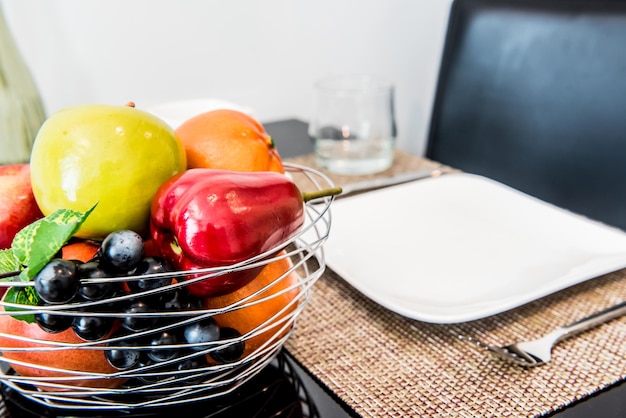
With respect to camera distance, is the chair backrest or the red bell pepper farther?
the chair backrest

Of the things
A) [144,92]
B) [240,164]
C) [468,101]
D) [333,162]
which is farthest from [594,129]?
[144,92]

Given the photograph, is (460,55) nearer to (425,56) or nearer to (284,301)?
(425,56)

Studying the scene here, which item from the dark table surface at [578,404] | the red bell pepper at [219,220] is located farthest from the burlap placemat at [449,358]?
the red bell pepper at [219,220]

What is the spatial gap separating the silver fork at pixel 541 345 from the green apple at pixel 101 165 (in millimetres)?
239

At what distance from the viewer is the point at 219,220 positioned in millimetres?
268

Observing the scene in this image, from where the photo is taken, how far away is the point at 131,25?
94 centimetres

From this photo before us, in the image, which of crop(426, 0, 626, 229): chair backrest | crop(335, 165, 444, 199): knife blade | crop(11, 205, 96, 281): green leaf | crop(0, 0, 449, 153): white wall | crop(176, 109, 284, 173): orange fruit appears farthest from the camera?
crop(0, 0, 449, 153): white wall

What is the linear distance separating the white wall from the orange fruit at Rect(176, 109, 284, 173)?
66 cm

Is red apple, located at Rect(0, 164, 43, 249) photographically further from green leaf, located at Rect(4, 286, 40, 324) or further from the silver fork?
the silver fork

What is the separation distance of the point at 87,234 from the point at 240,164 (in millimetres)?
101

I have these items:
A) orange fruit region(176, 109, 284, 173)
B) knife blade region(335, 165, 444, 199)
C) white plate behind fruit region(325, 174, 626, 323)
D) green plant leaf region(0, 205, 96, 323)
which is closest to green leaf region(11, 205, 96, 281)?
green plant leaf region(0, 205, 96, 323)

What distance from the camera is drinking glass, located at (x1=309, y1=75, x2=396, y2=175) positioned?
0.73 meters

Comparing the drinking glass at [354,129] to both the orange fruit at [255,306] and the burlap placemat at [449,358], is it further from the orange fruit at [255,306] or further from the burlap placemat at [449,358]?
the orange fruit at [255,306]

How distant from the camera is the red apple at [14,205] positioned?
0.99 ft
